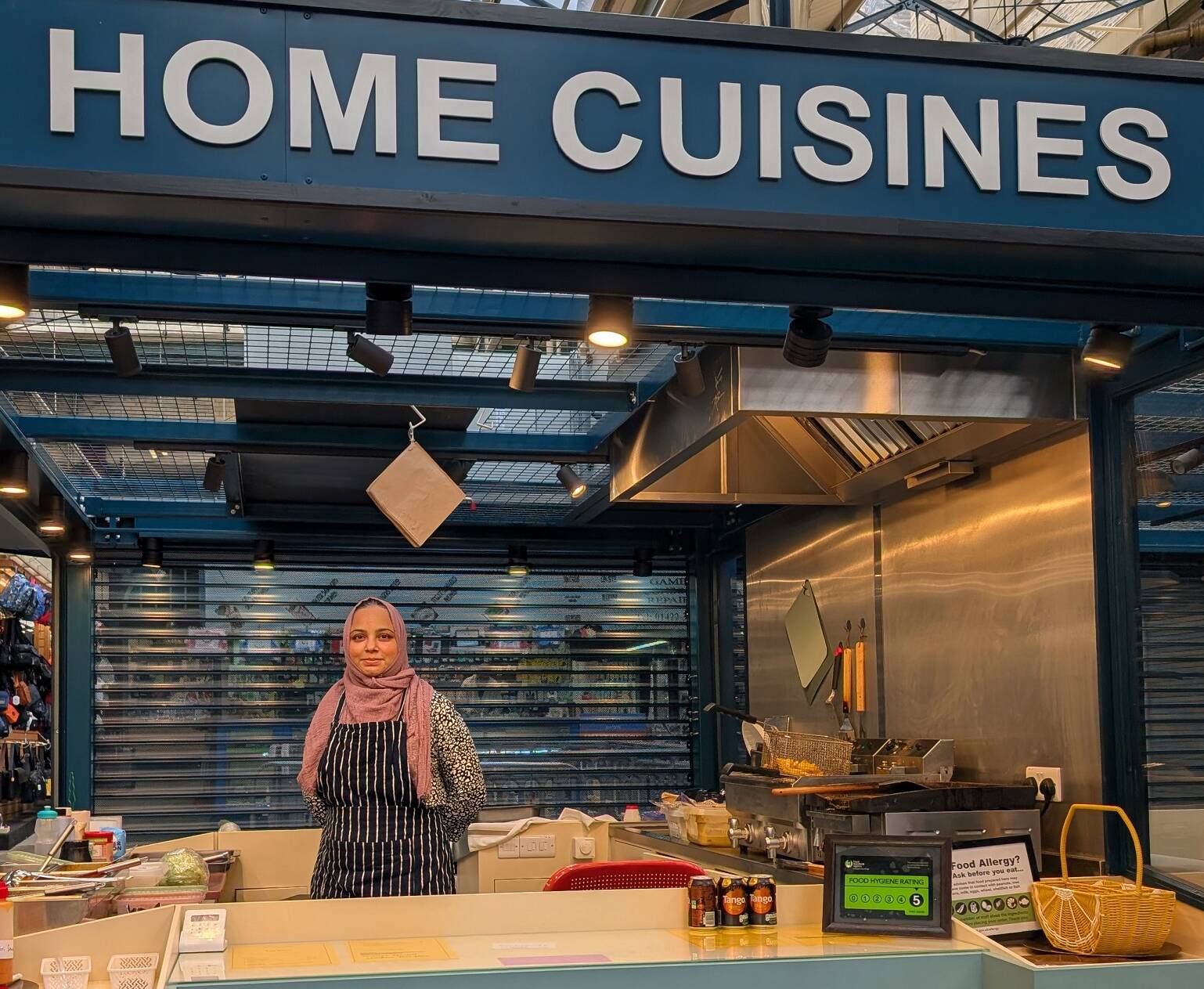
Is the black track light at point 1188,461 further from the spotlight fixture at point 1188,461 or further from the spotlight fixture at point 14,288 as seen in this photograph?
the spotlight fixture at point 14,288

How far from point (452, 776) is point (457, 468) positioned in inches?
125

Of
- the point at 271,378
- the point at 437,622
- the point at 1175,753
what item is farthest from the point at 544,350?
the point at 437,622

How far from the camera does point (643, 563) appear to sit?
9578 mm

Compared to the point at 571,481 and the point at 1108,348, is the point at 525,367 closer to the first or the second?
the point at 1108,348

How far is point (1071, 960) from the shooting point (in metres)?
3.23

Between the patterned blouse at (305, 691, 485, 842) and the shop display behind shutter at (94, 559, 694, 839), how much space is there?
474 centimetres

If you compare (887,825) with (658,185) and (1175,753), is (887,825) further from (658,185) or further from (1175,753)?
(658,185)

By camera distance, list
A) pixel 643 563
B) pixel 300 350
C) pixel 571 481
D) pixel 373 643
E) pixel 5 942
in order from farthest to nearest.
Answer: pixel 643 563, pixel 571 481, pixel 300 350, pixel 373 643, pixel 5 942

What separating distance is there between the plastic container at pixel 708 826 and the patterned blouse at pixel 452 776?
1.96 metres

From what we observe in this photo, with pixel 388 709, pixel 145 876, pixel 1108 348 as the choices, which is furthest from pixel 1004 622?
pixel 145 876

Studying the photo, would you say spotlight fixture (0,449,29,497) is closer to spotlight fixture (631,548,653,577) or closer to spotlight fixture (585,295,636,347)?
spotlight fixture (585,295,636,347)

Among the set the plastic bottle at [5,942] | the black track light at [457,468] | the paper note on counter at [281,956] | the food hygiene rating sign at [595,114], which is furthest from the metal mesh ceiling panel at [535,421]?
the food hygiene rating sign at [595,114]

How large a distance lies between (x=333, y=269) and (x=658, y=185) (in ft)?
2.02

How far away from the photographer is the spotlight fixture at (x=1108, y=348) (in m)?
4.32
